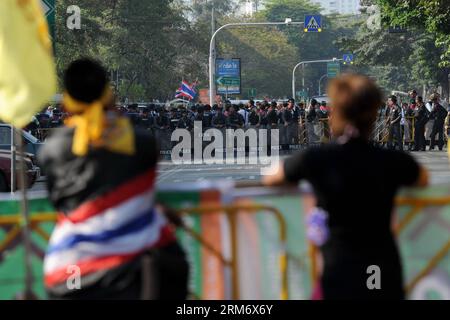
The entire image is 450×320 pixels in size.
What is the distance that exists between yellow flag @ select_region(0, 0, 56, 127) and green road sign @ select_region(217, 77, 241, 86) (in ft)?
179

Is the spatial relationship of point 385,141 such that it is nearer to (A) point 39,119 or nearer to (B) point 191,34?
(A) point 39,119

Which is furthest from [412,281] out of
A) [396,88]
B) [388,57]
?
[396,88]

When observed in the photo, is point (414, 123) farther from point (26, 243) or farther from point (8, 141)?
point (26, 243)

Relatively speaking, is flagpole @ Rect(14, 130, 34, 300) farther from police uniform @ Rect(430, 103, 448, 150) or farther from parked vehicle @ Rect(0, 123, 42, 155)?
police uniform @ Rect(430, 103, 448, 150)

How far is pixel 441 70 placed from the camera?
7419 centimetres

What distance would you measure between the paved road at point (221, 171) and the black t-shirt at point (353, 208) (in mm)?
17484

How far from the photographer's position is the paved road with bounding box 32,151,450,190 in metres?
24.7

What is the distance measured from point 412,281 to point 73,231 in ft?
7.04

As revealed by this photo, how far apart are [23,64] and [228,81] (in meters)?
56.2

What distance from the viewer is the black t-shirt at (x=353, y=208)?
17.0 ft

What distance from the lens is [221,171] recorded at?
27.9m

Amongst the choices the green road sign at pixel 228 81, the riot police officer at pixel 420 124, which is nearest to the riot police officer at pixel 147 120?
the riot police officer at pixel 420 124

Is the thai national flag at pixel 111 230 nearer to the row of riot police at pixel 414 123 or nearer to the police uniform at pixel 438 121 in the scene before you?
the row of riot police at pixel 414 123

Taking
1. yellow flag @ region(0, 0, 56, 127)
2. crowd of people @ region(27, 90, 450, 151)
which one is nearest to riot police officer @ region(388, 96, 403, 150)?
crowd of people @ region(27, 90, 450, 151)
